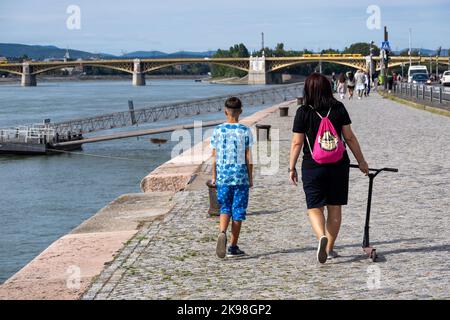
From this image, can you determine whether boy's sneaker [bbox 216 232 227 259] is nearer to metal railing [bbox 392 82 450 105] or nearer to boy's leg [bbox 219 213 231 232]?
boy's leg [bbox 219 213 231 232]

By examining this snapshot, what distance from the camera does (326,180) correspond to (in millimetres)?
6910

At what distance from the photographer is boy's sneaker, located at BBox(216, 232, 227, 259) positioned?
7.22 meters

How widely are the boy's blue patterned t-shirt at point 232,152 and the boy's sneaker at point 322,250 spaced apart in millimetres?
932

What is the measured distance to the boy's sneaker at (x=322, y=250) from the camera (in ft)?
22.3

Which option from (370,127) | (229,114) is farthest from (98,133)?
(229,114)

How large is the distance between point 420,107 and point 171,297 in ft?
85.6

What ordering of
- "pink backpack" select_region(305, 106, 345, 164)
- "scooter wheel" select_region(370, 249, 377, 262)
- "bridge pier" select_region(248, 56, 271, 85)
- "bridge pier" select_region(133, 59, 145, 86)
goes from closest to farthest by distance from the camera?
"pink backpack" select_region(305, 106, 345, 164) < "scooter wheel" select_region(370, 249, 377, 262) < "bridge pier" select_region(248, 56, 271, 85) < "bridge pier" select_region(133, 59, 145, 86)

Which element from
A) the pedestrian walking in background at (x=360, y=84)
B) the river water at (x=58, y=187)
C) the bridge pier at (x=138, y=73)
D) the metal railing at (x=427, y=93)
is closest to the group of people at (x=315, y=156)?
the river water at (x=58, y=187)

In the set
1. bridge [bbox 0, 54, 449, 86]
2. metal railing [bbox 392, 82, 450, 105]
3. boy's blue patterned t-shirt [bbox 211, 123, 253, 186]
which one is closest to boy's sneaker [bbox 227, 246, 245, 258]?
boy's blue patterned t-shirt [bbox 211, 123, 253, 186]

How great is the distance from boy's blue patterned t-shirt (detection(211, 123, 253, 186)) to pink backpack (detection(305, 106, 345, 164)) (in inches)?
31.2

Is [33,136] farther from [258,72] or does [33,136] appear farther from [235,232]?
[258,72]

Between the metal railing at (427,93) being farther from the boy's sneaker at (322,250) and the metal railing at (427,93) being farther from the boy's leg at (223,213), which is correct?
the boy's sneaker at (322,250)

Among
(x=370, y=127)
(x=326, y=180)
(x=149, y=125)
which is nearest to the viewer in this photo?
(x=326, y=180)
